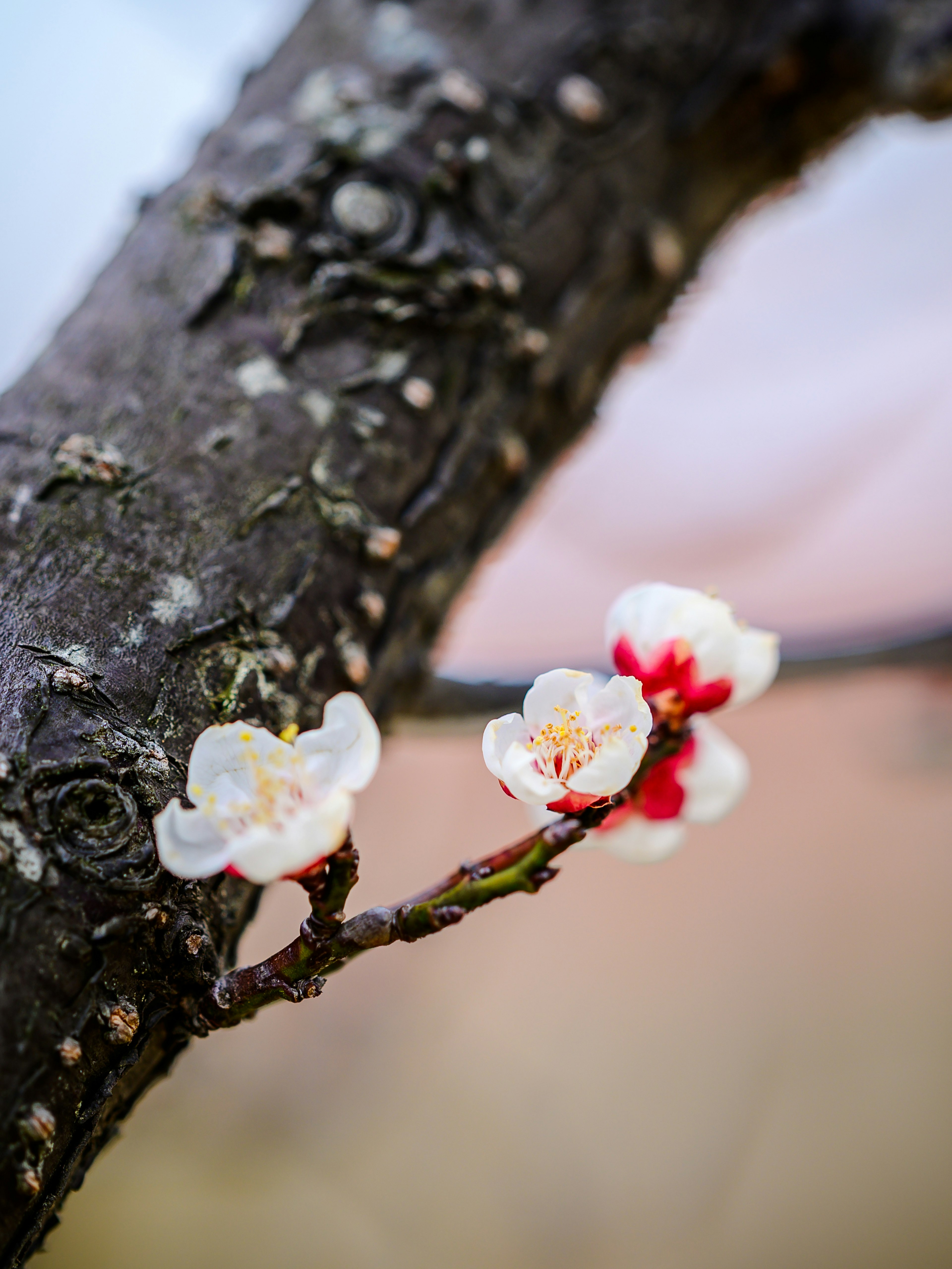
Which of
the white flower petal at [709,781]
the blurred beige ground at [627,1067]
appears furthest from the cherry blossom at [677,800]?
the blurred beige ground at [627,1067]

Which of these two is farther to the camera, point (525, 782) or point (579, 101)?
point (579, 101)

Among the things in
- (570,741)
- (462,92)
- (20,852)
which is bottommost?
(20,852)

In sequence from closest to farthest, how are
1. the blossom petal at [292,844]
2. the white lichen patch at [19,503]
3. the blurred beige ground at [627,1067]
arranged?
1. the blossom petal at [292,844]
2. the white lichen patch at [19,503]
3. the blurred beige ground at [627,1067]

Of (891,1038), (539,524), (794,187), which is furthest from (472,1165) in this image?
(794,187)

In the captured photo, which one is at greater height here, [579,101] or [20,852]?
[579,101]

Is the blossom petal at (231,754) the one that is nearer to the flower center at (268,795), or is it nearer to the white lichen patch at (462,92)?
the flower center at (268,795)

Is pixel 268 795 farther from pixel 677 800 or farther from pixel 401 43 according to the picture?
pixel 401 43

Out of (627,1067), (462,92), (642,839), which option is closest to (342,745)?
(642,839)
